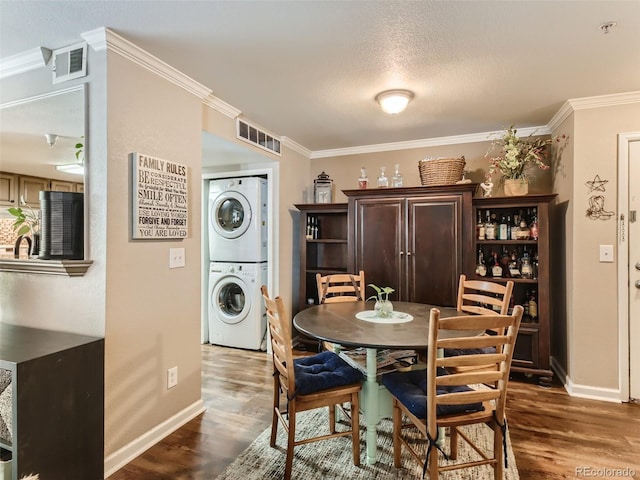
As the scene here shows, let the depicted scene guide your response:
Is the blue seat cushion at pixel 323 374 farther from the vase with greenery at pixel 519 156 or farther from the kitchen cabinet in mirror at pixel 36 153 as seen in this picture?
the vase with greenery at pixel 519 156

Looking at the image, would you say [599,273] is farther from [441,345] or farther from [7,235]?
[7,235]

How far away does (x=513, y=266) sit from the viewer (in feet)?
10.9

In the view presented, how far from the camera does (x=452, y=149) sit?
373cm

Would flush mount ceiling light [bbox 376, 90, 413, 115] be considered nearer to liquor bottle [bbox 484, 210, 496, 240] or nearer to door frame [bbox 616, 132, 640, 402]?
liquor bottle [bbox 484, 210, 496, 240]

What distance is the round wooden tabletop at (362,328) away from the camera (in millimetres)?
1710

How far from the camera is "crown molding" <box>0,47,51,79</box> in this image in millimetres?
2020

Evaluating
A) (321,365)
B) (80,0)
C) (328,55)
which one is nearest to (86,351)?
(321,365)

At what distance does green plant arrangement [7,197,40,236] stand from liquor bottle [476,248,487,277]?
344 cm

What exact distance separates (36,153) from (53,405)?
1556 mm

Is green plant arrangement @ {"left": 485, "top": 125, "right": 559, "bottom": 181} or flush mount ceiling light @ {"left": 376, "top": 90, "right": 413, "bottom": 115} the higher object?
flush mount ceiling light @ {"left": 376, "top": 90, "right": 413, "bottom": 115}

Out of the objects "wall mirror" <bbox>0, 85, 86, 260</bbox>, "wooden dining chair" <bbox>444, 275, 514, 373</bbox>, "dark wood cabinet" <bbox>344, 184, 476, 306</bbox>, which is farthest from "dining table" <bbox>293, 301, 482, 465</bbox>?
"wall mirror" <bbox>0, 85, 86, 260</bbox>

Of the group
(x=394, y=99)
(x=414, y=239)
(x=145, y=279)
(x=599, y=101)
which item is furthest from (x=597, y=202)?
(x=145, y=279)

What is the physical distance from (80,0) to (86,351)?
1645 mm

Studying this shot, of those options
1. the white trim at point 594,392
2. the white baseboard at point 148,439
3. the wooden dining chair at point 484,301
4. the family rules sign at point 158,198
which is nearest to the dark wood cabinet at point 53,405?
the white baseboard at point 148,439
